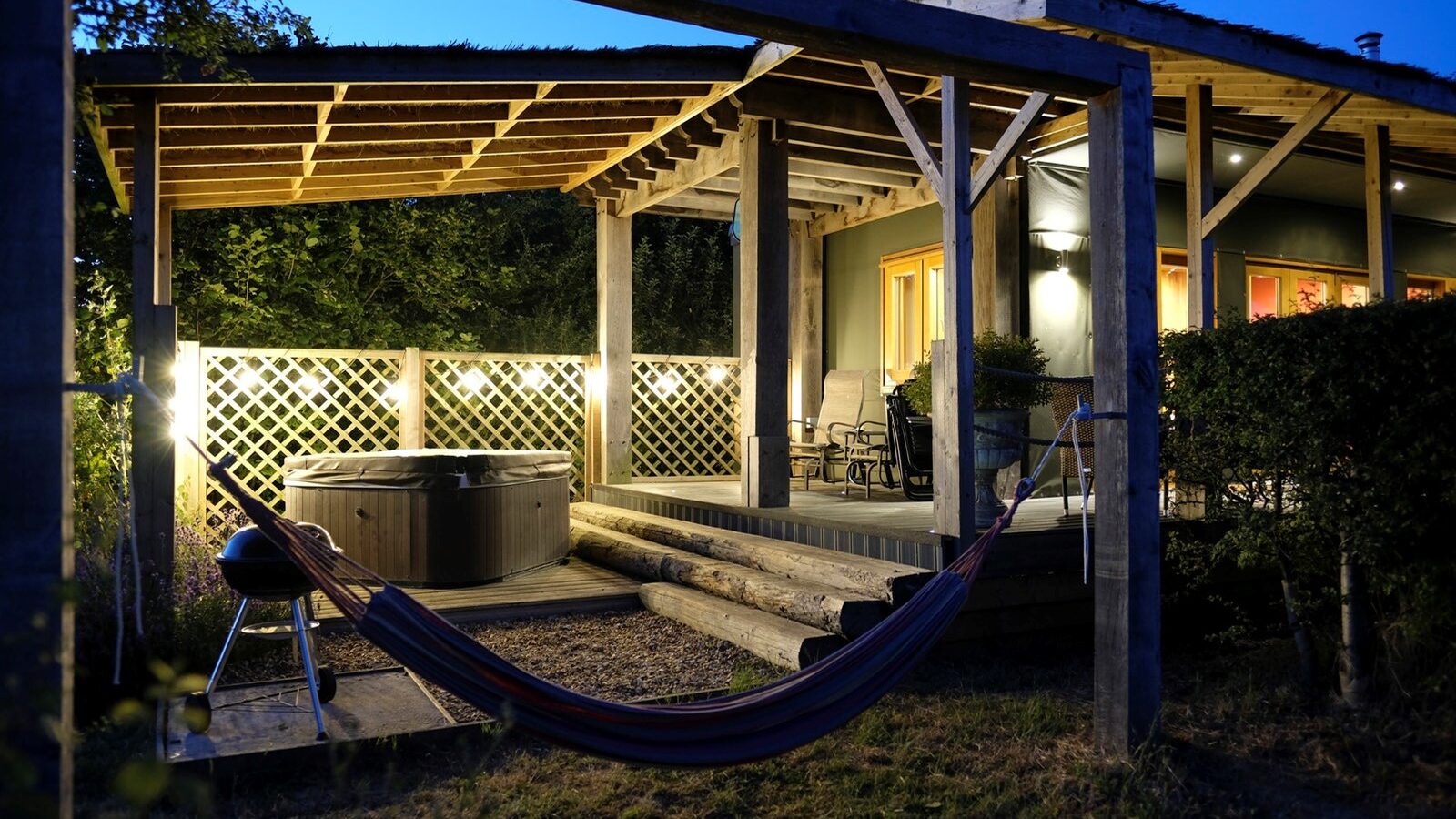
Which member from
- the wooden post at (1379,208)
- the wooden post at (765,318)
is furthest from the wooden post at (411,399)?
the wooden post at (1379,208)

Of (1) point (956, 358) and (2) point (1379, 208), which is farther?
(2) point (1379, 208)

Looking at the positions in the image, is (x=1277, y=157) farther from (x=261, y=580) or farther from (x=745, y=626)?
(x=261, y=580)

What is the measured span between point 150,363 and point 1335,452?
437cm

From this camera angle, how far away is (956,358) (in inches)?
158

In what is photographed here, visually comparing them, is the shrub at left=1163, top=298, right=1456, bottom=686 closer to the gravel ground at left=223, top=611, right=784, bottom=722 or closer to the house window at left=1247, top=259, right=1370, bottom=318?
the gravel ground at left=223, top=611, right=784, bottom=722

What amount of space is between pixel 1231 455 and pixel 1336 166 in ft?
15.0

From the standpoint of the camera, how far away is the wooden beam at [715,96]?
4.98 meters

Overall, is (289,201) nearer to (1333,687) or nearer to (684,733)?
(684,733)

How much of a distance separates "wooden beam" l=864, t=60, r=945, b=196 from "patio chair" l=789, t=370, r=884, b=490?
270 centimetres

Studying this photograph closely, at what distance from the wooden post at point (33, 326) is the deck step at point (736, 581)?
2708mm

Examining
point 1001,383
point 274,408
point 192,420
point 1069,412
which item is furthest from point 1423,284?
point 192,420

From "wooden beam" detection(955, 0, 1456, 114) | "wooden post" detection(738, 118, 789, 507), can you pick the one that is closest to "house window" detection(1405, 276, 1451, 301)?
"wooden beam" detection(955, 0, 1456, 114)

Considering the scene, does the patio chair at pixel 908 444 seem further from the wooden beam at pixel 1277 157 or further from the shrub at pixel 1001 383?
the wooden beam at pixel 1277 157

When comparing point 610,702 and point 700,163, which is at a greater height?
point 700,163
